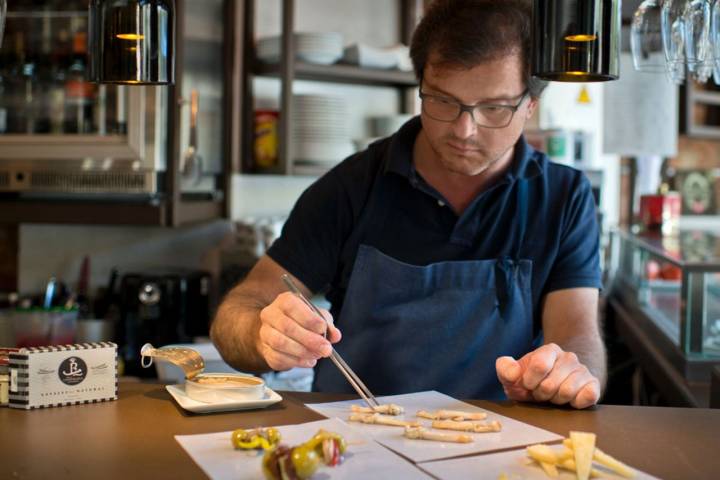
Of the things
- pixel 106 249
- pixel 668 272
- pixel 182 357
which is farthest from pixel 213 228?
pixel 182 357

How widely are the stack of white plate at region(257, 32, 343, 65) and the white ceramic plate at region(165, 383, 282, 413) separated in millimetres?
2207

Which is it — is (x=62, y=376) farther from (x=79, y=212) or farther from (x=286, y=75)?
(x=286, y=75)

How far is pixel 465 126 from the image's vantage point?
180cm

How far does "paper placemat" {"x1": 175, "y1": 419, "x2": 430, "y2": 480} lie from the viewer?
1127mm

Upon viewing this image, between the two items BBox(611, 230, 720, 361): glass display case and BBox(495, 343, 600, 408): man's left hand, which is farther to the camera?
BBox(611, 230, 720, 361): glass display case

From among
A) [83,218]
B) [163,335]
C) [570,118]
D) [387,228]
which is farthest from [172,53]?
[570,118]

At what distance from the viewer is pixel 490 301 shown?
1.91 metres

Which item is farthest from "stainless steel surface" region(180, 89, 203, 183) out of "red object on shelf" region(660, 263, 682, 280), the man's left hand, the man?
the man's left hand

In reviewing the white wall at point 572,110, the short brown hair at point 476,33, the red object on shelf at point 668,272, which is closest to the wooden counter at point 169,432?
the short brown hair at point 476,33

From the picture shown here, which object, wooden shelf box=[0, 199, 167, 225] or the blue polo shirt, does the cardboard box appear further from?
wooden shelf box=[0, 199, 167, 225]

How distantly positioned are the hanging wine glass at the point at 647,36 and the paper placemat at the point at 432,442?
0.74 meters

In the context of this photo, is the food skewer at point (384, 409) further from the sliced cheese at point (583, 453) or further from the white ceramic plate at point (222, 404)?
the sliced cheese at point (583, 453)

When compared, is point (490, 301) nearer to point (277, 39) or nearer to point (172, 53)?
point (172, 53)

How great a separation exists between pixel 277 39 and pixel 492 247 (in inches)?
71.0
